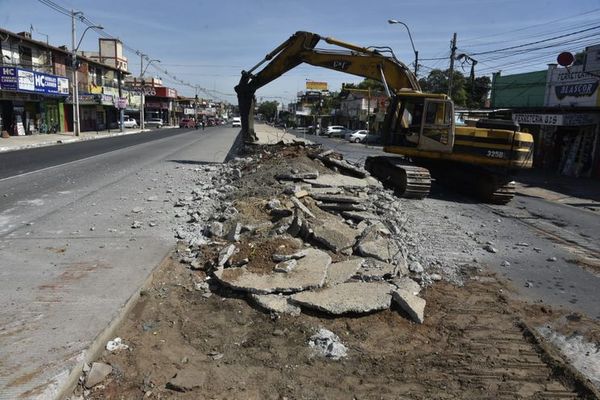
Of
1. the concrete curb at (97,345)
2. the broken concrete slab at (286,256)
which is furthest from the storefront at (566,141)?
the concrete curb at (97,345)

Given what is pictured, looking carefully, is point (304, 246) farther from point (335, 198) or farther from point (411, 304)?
point (335, 198)

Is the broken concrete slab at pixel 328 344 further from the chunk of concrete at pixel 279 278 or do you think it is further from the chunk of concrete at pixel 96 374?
the chunk of concrete at pixel 96 374

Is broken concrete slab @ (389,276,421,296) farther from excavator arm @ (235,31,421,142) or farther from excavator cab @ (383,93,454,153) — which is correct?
excavator arm @ (235,31,421,142)

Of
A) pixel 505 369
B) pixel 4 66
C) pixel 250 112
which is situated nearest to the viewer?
pixel 505 369

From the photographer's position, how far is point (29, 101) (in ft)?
142

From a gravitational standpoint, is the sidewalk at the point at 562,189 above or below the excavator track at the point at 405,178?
below

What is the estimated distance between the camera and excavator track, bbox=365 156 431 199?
14.2m

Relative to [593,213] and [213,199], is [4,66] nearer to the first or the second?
[213,199]

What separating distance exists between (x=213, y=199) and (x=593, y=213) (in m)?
11.8

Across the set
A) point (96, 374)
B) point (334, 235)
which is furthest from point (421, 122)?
point (96, 374)

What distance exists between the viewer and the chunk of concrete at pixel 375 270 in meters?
6.71

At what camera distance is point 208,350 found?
4934 millimetres

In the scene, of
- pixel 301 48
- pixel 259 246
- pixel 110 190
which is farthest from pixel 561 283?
pixel 301 48

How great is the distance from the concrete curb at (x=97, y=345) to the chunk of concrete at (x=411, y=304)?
9.99ft
